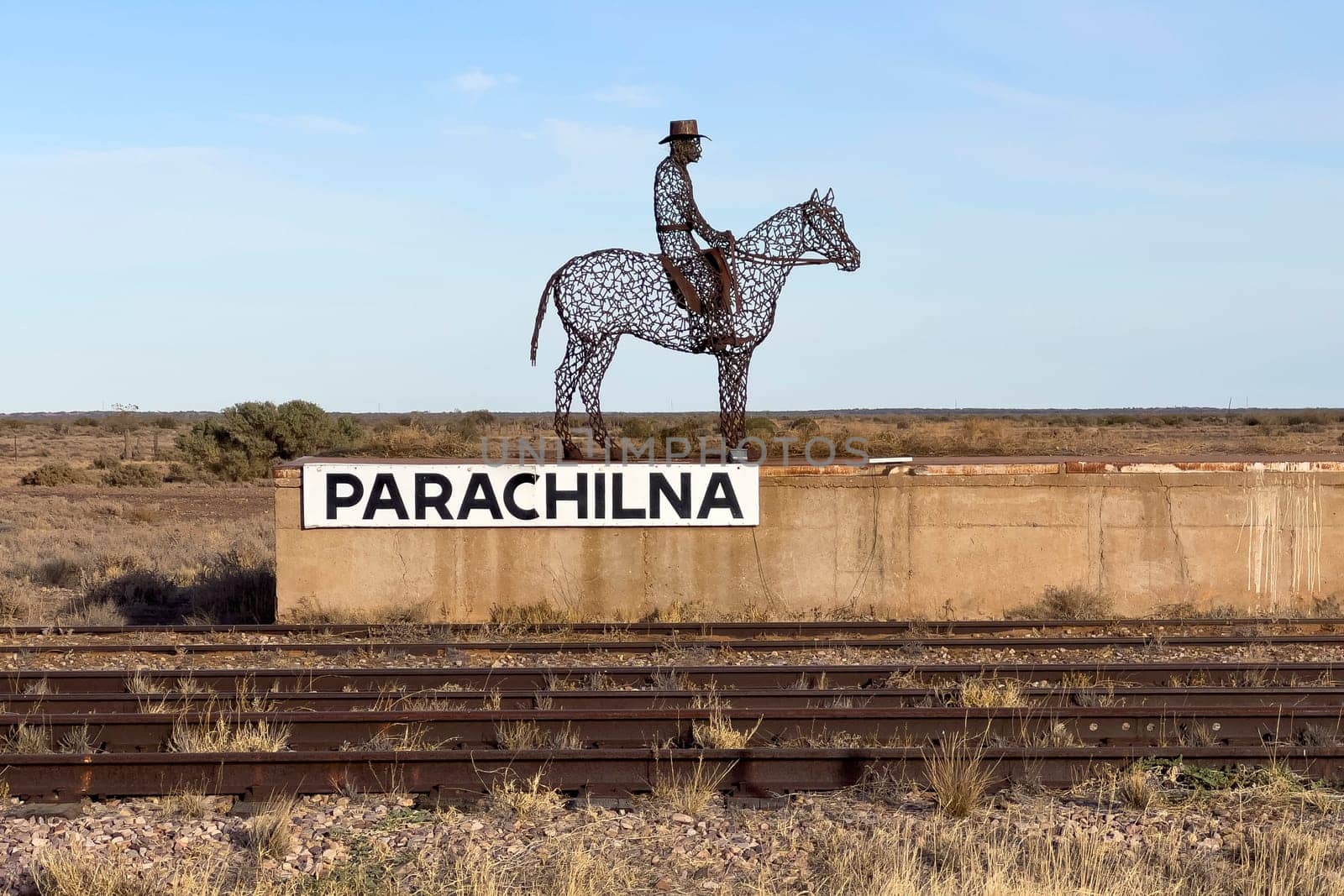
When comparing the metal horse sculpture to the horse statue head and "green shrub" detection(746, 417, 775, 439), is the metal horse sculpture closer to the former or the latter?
the horse statue head

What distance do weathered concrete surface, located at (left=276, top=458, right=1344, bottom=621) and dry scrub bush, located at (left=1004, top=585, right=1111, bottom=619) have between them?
0.37 feet

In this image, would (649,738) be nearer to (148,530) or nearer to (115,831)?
(115,831)

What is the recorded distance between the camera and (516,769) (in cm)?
692

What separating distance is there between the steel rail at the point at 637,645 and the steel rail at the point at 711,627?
53 cm

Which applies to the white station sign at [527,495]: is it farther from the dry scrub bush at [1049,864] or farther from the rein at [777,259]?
the dry scrub bush at [1049,864]

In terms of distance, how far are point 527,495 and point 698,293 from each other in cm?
273

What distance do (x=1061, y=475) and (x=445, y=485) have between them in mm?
6371

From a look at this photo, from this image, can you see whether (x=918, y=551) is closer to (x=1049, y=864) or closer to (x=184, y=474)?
(x=1049, y=864)

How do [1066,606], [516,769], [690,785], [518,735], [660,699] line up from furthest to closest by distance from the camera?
[1066,606]
[660,699]
[518,735]
[516,769]
[690,785]

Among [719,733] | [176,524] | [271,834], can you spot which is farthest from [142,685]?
[176,524]

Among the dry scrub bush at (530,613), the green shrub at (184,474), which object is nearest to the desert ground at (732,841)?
the dry scrub bush at (530,613)


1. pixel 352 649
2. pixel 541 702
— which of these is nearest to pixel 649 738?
pixel 541 702

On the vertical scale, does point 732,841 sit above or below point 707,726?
below

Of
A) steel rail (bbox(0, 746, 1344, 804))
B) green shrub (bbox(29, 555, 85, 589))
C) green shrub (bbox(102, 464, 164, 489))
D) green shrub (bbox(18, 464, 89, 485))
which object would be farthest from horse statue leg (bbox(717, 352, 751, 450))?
green shrub (bbox(18, 464, 89, 485))
